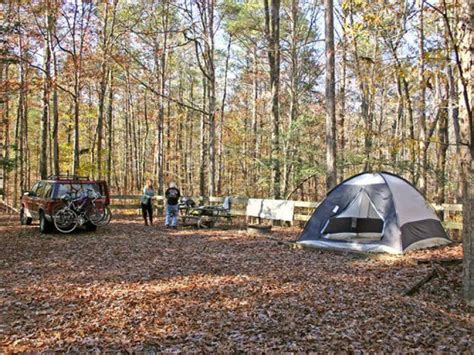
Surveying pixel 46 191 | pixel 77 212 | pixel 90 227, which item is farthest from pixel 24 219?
pixel 77 212

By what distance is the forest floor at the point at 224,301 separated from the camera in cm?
445

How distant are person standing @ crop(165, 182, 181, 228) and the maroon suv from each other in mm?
2058

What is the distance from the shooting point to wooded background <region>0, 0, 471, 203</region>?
1117cm

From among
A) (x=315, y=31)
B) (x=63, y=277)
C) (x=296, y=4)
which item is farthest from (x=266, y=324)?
(x=315, y=31)

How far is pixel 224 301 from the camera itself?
575 cm

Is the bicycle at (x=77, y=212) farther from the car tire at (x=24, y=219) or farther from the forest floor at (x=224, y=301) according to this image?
the car tire at (x=24, y=219)

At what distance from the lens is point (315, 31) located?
67.5 feet

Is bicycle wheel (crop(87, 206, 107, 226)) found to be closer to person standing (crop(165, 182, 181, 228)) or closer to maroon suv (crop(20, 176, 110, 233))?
maroon suv (crop(20, 176, 110, 233))

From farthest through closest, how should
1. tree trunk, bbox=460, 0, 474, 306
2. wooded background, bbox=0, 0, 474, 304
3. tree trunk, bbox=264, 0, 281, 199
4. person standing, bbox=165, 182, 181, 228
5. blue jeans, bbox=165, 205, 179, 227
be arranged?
tree trunk, bbox=264, 0, 281, 199 → blue jeans, bbox=165, 205, 179, 227 → person standing, bbox=165, 182, 181, 228 → wooded background, bbox=0, 0, 474, 304 → tree trunk, bbox=460, 0, 474, 306

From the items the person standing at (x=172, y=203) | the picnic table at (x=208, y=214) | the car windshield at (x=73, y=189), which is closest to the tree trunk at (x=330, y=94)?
the picnic table at (x=208, y=214)

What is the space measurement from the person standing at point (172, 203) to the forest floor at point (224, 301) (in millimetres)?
3977

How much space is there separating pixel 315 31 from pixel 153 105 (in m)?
17.2

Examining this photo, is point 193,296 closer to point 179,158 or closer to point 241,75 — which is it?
point 241,75

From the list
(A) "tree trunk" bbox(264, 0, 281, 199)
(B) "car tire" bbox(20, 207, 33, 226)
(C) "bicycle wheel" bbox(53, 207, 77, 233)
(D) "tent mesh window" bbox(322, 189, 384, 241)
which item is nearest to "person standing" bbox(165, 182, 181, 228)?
(C) "bicycle wheel" bbox(53, 207, 77, 233)
